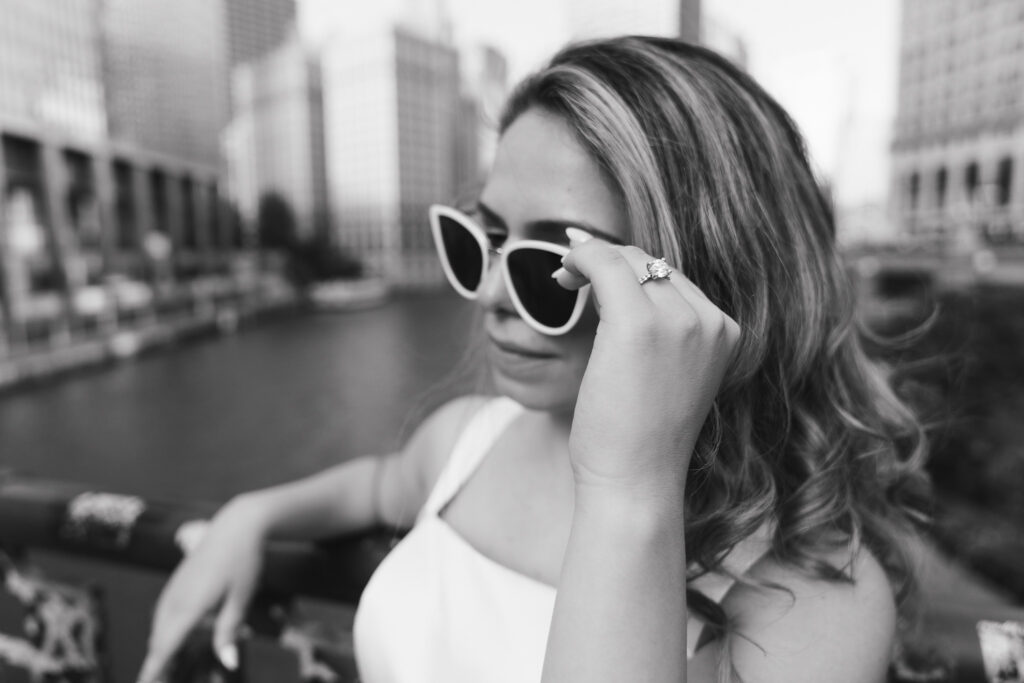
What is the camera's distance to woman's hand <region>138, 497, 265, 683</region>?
0.98 meters

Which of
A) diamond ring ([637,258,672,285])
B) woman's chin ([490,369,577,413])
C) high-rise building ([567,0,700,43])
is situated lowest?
woman's chin ([490,369,577,413])

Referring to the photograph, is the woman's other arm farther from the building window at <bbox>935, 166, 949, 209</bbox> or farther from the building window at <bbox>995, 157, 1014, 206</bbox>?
the building window at <bbox>935, 166, 949, 209</bbox>

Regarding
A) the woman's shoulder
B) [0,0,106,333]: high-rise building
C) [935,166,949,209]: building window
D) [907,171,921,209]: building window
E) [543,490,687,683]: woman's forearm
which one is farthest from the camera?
[907,171,921,209]: building window

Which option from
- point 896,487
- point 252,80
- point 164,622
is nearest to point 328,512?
point 164,622

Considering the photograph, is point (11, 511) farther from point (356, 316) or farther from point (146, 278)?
point (356, 316)

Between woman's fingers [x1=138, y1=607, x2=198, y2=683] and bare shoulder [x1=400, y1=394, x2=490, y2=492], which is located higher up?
bare shoulder [x1=400, y1=394, x2=490, y2=492]

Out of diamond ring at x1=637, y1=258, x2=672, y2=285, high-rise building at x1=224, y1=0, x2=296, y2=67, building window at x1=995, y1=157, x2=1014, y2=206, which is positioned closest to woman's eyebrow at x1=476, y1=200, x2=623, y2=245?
diamond ring at x1=637, y1=258, x2=672, y2=285

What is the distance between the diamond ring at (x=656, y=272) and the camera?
1.91 feet

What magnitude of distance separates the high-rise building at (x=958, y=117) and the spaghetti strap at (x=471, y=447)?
47.9m

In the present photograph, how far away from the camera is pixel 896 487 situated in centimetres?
97

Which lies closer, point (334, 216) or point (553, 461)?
point (553, 461)

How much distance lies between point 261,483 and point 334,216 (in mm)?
66059

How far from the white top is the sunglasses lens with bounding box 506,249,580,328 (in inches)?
12.6

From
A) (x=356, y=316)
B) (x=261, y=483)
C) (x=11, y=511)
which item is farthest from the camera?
(x=356, y=316)
